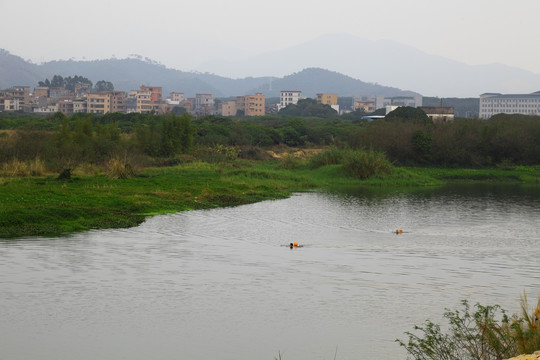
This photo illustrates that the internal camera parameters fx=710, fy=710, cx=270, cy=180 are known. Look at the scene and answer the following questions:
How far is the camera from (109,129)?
5162cm

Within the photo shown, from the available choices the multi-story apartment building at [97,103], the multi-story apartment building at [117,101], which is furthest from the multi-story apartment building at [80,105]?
the multi-story apartment building at [117,101]

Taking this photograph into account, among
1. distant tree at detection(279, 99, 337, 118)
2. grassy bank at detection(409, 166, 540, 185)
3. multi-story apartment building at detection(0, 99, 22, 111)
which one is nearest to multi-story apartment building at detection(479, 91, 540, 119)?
distant tree at detection(279, 99, 337, 118)

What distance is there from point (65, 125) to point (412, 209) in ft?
75.4

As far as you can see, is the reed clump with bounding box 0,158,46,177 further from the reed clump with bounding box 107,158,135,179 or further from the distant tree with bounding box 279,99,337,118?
the distant tree with bounding box 279,99,337,118

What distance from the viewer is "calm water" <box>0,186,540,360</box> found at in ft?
45.3

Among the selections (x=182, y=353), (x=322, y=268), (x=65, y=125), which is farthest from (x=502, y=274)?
(x=65, y=125)

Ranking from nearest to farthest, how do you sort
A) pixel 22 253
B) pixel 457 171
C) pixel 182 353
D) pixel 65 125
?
pixel 182 353 → pixel 22 253 → pixel 65 125 → pixel 457 171

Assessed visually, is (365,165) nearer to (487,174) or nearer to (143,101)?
(487,174)

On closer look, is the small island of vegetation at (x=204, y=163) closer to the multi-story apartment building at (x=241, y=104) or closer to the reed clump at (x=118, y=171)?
the reed clump at (x=118, y=171)

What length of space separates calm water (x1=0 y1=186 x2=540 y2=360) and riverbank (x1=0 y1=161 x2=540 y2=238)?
153cm

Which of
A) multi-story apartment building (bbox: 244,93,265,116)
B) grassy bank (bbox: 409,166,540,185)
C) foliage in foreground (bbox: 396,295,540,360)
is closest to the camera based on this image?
foliage in foreground (bbox: 396,295,540,360)

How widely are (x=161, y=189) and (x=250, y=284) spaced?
739 inches

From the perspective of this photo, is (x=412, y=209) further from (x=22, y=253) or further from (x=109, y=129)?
(x=109, y=129)

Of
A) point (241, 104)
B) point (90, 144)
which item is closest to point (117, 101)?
point (241, 104)
